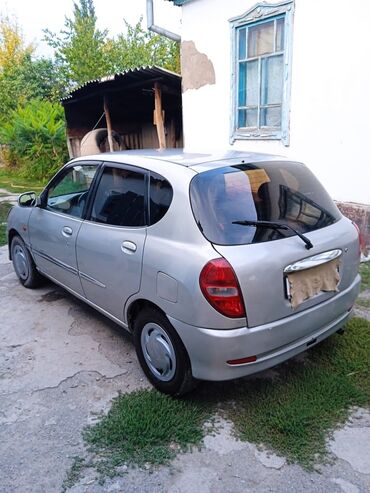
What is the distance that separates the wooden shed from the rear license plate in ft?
20.4

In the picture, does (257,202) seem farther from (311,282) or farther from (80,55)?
(80,55)

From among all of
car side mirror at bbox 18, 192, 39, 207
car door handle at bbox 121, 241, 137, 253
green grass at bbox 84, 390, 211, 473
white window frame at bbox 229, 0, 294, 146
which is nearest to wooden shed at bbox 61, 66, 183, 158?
white window frame at bbox 229, 0, 294, 146

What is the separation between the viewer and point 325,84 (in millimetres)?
5195

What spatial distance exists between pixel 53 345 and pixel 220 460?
1861 mm

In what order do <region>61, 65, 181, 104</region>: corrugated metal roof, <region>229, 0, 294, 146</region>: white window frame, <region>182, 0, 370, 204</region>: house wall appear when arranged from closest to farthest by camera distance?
1. <region>182, 0, 370, 204</region>: house wall
2. <region>229, 0, 294, 146</region>: white window frame
3. <region>61, 65, 181, 104</region>: corrugated metal roof

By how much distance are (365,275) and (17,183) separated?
1241 cm

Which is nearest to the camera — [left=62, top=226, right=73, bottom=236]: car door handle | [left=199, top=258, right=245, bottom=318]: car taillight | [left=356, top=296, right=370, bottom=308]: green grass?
[left=199, top=258, right=245, bottom=318]: car taillight

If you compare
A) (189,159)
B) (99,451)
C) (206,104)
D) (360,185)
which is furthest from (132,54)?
(99,451)

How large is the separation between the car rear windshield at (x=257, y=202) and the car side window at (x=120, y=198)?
0.52m

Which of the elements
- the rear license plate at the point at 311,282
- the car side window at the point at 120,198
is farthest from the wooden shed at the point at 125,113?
the rear license plate at the point at 311,282

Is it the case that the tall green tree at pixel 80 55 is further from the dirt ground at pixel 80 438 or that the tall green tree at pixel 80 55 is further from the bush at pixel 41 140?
the dirt ground at pixel 80 438

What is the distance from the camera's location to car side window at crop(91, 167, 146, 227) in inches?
110

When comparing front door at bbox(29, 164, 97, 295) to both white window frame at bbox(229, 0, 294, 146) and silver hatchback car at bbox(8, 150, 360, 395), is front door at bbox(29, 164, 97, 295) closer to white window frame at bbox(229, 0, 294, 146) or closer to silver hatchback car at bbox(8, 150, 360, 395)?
silver hatchback car at bbox(8, 150, 360, 395)

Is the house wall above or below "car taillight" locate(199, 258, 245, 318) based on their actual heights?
above
